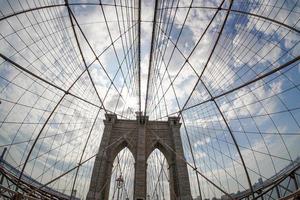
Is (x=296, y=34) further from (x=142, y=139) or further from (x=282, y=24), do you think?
(x=142, y=139)

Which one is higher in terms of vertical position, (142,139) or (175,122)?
(175,122)

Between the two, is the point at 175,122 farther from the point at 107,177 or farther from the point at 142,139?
the point at 107,177

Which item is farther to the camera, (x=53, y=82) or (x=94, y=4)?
(x=53, y=82)

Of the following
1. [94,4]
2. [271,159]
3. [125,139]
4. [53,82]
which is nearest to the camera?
[94,4]

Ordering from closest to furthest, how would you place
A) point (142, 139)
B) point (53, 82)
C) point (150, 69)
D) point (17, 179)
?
point (53, 82), point (17, 179), point (150, 69), point (142, 139)

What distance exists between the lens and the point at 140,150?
861 inches

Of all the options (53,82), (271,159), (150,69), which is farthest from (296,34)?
(53,82)

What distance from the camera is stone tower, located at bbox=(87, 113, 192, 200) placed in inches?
768

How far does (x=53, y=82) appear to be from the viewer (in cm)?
1142

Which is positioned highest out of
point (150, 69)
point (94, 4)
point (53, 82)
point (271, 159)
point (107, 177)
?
point (150, 69)

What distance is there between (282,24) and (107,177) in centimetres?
2264

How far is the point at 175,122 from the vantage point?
2688cm

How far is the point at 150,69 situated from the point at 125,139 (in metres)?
12.6

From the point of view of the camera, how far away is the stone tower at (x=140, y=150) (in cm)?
1950
